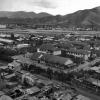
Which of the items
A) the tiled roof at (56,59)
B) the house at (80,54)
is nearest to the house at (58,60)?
the tiled roof at (56,59)

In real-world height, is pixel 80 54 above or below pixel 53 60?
above

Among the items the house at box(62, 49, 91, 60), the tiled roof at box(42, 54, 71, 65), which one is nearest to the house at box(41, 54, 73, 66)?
the tiled roof at box(42, 54, 71, 65)

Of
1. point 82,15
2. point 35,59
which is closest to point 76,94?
point 35,59

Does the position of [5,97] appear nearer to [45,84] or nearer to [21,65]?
[45,84]

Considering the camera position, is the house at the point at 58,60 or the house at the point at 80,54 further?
the house at the point at 80,54

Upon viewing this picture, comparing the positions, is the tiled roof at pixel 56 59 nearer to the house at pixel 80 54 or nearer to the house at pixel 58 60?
the house at pixel 58 60

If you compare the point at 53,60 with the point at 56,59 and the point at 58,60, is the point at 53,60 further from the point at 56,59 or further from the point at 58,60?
the point at 58,60

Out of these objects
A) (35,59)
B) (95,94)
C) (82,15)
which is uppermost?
(82,15)

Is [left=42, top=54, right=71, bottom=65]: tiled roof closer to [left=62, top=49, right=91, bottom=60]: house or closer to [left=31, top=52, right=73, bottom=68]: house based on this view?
[left=31, top=52, right=73, bottom=68]: house

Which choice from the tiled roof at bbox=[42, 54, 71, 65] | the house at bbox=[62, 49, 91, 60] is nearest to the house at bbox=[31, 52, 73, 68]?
the tiled roof at bbox=[42, 54, 71, 65]

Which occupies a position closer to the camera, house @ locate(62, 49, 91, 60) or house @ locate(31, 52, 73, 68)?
house @ locate(31, 52, 73, 68)

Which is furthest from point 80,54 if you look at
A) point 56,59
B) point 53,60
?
point 53,60
